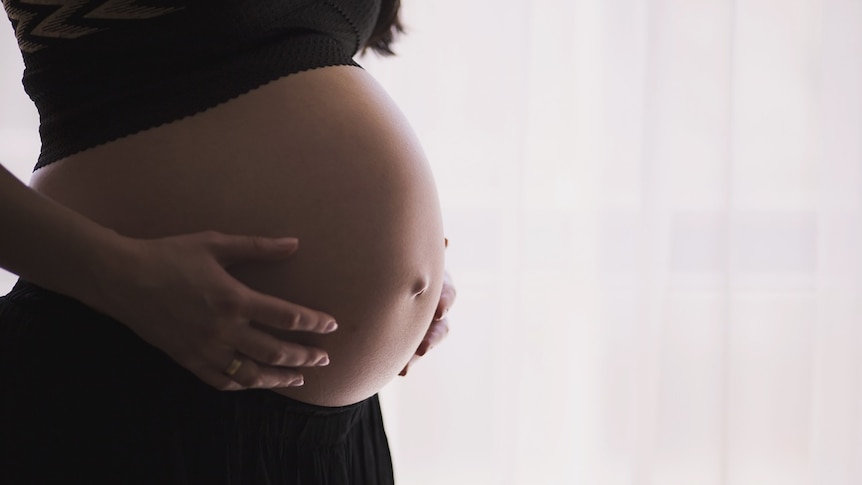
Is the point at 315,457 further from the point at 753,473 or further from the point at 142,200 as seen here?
the point at 753,473

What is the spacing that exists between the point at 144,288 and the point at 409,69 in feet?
3.96

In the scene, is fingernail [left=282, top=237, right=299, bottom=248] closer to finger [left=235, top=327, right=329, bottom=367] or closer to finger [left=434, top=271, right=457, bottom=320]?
finger [left=235, top=327, right=329, bottom=367]

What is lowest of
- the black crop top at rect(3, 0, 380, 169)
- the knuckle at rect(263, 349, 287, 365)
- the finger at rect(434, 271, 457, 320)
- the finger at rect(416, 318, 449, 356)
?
the knuckle at rect(263, 349, 287, 365)

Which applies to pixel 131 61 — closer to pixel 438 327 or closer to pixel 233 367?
pixel 233 367

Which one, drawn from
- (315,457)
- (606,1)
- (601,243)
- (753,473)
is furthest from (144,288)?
(753,473)

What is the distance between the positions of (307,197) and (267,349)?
15cm

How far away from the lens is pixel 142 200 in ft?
1.85

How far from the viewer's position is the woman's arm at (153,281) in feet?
1.56

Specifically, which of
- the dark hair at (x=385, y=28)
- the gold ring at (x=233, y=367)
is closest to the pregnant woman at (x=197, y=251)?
the gold ring at (x=233, y=367)

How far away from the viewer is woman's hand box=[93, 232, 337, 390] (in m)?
0.48

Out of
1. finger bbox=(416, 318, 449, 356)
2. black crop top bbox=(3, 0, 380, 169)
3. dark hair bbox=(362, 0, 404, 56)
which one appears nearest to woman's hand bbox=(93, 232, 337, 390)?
black crop top bbox=(3, 0, 380, 169)

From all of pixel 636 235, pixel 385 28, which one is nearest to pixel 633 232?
pixel 636 235

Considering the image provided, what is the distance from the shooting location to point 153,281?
1.56ft

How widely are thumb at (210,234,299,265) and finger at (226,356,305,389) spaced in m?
0.07
